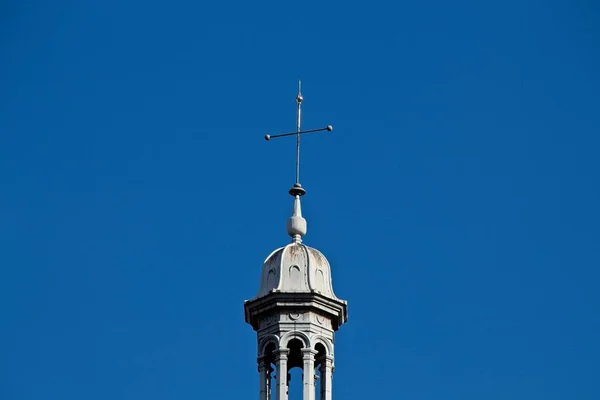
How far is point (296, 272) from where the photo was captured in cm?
8075

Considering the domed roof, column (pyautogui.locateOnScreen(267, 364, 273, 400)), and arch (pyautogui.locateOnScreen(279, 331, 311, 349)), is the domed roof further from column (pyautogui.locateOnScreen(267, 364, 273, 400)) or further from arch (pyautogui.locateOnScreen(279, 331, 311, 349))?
column (pyautogui.locateOnScreen(267, 364, 273, 400))

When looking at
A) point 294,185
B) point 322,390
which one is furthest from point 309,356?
point 294,185

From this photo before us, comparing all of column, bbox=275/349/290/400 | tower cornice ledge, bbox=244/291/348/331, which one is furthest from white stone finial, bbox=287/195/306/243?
column, bbox=275/349/290/400

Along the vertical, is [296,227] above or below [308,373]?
above

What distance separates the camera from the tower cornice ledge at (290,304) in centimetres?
8006

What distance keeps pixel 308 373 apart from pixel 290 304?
214cm

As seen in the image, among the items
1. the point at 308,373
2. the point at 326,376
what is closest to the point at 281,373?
the point at 308,373

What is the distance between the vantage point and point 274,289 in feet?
263

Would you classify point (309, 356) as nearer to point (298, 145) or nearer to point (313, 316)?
point (313, 316)

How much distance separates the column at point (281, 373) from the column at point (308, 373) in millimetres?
529

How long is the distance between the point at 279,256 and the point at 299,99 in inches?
234

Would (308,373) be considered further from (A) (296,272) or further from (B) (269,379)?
(A) (296,272)

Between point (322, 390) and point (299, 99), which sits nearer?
point (322, 390)

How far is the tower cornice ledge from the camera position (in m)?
80.1
